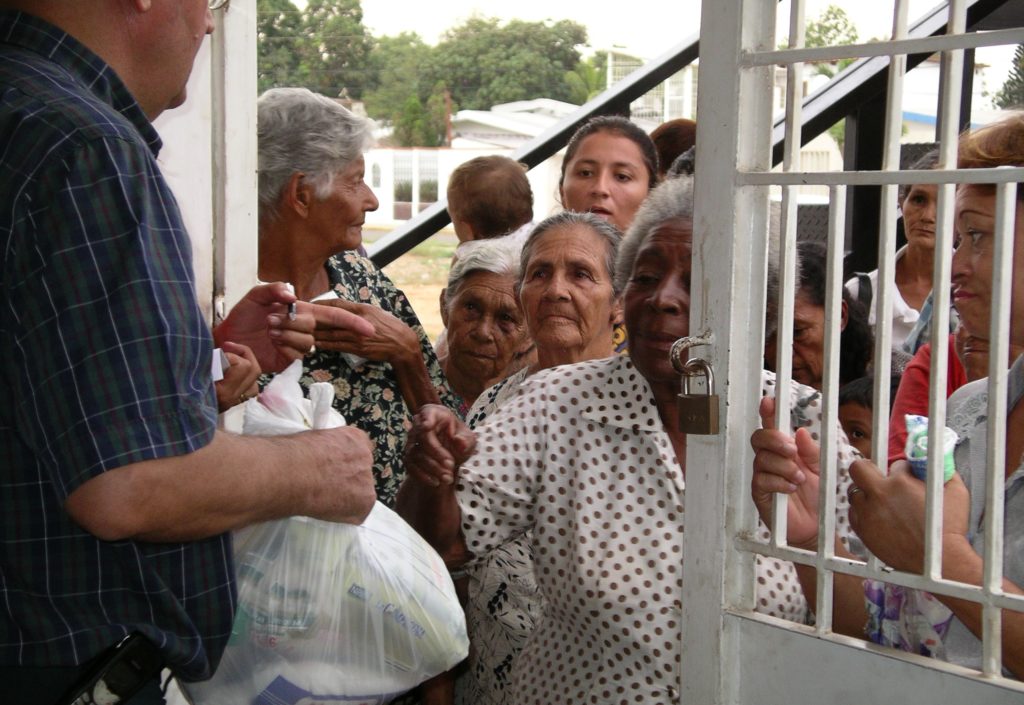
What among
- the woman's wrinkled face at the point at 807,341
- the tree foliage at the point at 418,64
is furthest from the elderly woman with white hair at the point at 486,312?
the tree foliage at the point at 418,64

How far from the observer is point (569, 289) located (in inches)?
102

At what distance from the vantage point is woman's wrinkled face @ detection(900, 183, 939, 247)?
2.91 meters

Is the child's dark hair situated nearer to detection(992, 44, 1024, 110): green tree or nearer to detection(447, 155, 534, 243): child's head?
detection(447, 155, 534, 243): child's head

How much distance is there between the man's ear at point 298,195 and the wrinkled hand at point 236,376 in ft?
2.97

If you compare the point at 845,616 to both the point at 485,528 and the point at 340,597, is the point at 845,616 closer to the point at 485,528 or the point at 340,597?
the point at 485,528

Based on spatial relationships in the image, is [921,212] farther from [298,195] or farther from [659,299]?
[298,195]

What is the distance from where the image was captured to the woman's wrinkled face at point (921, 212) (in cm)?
291

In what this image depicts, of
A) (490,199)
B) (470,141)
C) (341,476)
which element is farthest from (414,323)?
(470,141)

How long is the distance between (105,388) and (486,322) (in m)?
1.92

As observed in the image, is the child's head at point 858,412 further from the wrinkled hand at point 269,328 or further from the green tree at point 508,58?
the green tree at point 508,58

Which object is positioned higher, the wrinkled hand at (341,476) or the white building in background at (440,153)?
the white building in background at (440,153)

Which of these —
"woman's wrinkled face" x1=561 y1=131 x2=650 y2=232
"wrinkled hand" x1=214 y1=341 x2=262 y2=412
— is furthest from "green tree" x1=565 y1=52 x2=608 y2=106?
"wrinkled hand" x1=214 y1=341 x2=262 y2=412

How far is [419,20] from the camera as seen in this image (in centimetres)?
2383

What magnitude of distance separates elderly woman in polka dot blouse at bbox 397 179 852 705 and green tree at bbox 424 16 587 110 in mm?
23527
